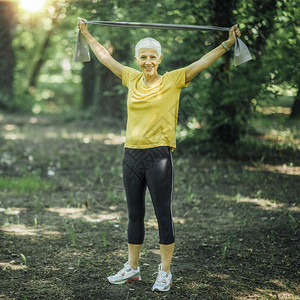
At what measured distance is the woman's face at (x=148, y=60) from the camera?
3367 mm

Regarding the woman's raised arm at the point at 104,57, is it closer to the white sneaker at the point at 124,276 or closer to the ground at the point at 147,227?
the white sneaker at the point at 124,276

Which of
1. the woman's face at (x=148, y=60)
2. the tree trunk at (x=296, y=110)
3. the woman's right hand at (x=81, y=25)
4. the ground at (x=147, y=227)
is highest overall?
the woman's right hand at (x=81, y=25)

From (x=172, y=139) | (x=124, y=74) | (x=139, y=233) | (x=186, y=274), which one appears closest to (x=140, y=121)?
(x=172, y=139)

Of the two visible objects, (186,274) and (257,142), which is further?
(257,142)

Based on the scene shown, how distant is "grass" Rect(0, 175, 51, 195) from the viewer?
6.66 meters

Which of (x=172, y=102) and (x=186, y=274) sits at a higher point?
(x=172, y=102)

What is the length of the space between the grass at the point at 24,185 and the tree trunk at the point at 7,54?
9.74 meters

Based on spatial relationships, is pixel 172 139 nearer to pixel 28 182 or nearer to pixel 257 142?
pixel 28 182

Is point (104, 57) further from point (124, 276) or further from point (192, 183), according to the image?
point (192, 183)

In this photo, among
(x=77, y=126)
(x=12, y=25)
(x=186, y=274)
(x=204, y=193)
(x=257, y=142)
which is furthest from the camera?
(x=12, y=25)

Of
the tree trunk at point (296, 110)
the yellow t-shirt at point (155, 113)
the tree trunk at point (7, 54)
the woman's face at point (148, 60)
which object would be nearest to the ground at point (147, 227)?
the tree trunk at point (296, 110)

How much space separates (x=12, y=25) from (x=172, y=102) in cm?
1424

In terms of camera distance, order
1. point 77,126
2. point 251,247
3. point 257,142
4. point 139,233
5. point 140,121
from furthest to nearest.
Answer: point 77,126 < point 257,142 < point 251,247 < point 139,233 < point 140,121

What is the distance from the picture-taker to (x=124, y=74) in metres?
3.67
